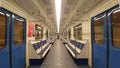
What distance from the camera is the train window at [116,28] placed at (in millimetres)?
3012

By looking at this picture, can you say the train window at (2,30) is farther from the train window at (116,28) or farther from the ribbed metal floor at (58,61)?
the ribbed metal floor at (58,61)

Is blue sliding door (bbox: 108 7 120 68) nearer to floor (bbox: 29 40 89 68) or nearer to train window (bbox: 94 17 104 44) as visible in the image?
train window (bbox: 94 17 104 44)

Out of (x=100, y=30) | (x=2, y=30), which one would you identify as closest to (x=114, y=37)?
(x=100, y=30)

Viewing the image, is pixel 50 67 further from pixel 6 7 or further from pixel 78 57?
pixel 6 7

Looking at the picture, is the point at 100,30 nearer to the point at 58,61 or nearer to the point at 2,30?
the point at 2,30

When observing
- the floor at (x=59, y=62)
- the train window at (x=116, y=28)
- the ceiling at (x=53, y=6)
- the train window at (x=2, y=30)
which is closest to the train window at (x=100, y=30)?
the ceiling at (x=53, y=6)

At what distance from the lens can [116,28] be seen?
3129 millimetres

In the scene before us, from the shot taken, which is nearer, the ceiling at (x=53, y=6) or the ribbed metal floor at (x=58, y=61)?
the ceiling at (x=53, y=6)

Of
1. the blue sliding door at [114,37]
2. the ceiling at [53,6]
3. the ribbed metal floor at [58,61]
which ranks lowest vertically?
the ribbed metal floor at [58,61]

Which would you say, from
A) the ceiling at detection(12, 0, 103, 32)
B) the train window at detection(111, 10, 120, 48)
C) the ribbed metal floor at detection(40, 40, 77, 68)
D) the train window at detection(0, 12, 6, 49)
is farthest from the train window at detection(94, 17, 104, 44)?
the train window at detection(0, 12, 6, 49)

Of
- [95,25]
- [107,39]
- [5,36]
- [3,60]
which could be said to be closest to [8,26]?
[5,36]

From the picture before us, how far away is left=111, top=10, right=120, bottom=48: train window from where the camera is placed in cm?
301

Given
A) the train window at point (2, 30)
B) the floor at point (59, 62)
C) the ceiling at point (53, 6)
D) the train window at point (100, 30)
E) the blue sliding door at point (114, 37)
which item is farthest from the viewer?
the floor at point (59, 62)

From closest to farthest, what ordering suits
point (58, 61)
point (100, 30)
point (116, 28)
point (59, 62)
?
1. point (116, 28)
2. point (100, 30)
3. point (59, 62)
4. point (58, 61)
